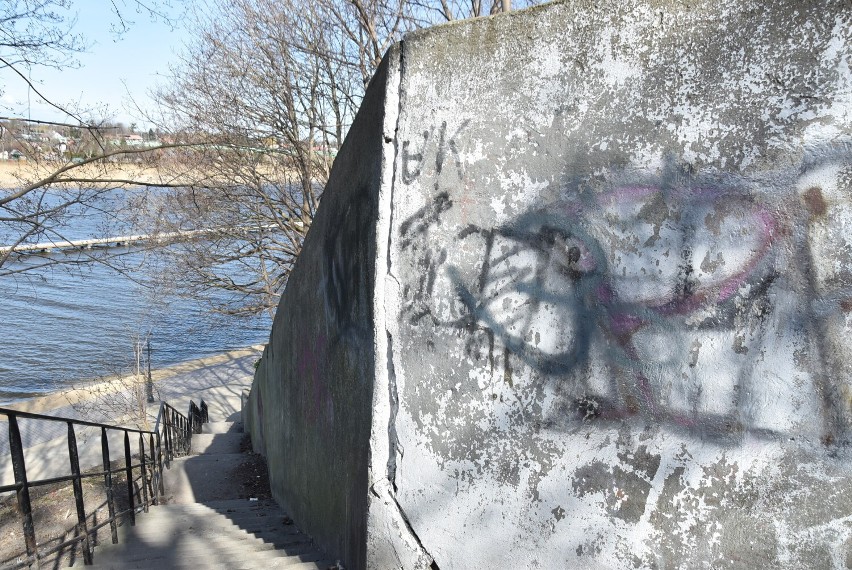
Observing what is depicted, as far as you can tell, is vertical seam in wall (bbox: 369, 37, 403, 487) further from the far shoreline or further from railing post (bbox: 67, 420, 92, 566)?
the far shoreline

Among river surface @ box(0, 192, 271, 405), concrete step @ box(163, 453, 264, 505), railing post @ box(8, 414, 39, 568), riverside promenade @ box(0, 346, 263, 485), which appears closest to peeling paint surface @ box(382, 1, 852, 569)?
railing post @ box(8, 414, 39, 568)

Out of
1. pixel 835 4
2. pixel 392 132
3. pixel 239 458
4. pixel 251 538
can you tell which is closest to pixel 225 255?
pixel 239 458

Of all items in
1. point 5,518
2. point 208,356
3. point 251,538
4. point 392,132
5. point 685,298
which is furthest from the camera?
point 208,356

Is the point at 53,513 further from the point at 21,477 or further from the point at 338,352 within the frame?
the point at 338,352

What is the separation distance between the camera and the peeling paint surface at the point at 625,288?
6.50 ft

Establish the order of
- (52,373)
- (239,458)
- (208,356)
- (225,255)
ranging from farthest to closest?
(208,356), (52,373), (225,255), (239,458)

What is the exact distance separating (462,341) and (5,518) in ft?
27.9

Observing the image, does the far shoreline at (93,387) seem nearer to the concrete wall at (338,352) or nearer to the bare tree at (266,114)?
the bare tree at (266,114)

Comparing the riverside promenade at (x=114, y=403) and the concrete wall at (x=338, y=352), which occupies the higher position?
the concrete wall at (x=338, y=352)

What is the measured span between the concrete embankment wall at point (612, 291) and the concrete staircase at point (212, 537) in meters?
1.41

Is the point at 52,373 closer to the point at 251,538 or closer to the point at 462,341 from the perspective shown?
the point at 251,538

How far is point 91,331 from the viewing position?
2650cm

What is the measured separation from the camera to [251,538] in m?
4.77

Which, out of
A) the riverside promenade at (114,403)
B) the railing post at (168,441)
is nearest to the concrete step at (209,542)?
the railing post at (168,441)
